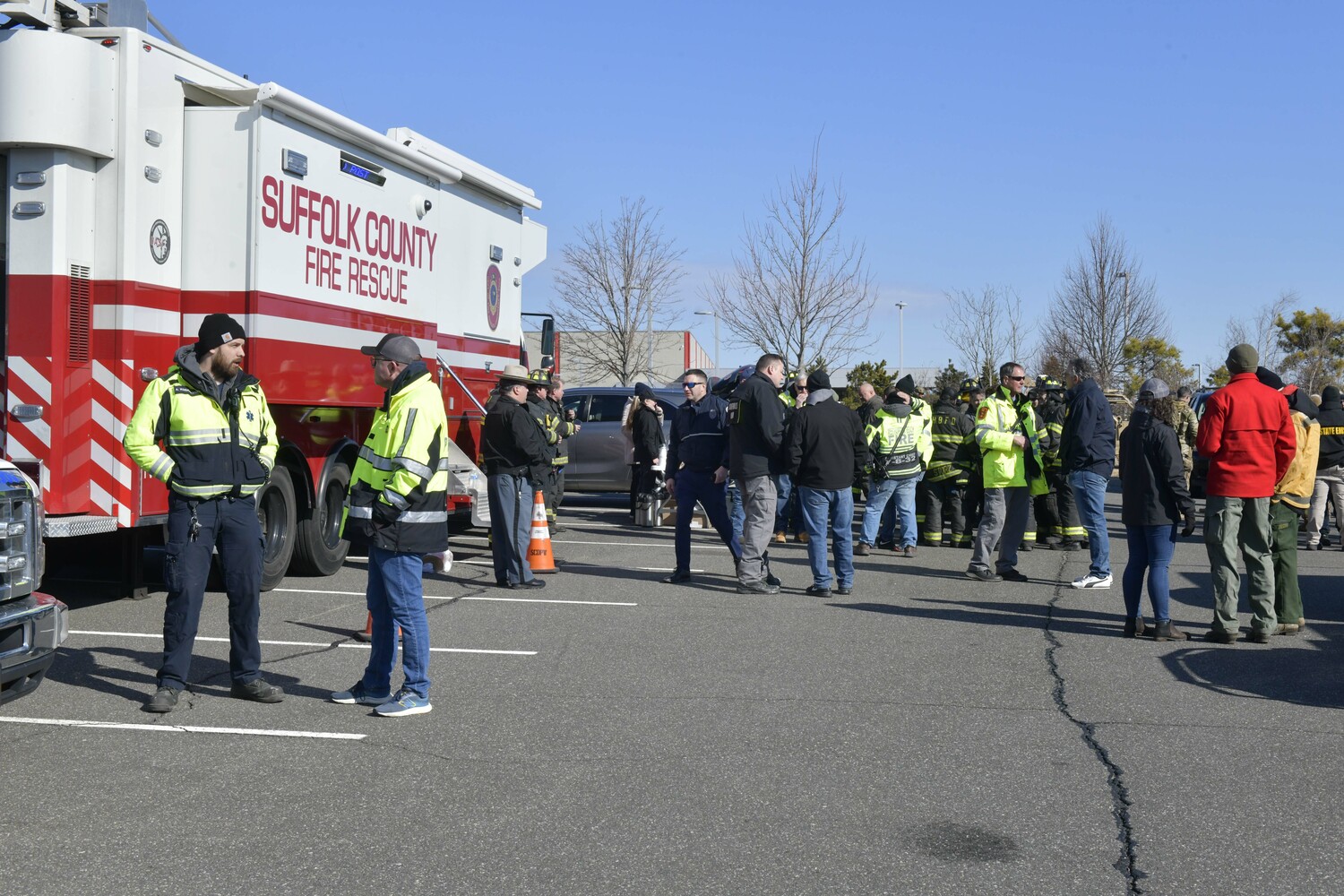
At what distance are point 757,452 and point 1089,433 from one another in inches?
114

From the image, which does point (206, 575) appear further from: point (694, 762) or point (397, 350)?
point (694, 762)

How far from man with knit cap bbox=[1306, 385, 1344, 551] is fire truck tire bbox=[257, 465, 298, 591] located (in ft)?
35.8

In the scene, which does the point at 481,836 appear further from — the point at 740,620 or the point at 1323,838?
the point at 740,620

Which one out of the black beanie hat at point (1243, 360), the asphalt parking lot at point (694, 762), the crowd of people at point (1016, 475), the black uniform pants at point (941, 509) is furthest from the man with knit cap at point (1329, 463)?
the black beanie hat at point (1243, 360)

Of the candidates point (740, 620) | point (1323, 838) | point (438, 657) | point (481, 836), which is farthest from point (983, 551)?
point (481, 836)

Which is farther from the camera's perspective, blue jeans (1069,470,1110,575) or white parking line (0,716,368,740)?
blue jeans (1069,470,1110,575)

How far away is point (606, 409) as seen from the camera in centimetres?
1922

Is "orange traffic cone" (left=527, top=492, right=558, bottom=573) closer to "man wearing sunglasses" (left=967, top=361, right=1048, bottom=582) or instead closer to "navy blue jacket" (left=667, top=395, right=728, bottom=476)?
"navy blue jacket" (left=667, top=395, right=728, bottom=476)

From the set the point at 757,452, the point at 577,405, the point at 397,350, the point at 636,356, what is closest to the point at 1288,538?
the point at 757,452

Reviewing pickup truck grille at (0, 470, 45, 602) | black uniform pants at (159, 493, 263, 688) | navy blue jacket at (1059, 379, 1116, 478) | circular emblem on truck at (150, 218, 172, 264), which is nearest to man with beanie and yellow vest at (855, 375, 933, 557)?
Result: navy blue jacket at (1059, 379, 1116, 478)

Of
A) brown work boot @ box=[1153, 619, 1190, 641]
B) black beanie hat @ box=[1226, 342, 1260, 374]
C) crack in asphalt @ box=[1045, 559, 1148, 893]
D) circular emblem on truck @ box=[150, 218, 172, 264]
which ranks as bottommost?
crack in asphalt @ box=[1045, 559, 1148, 893]

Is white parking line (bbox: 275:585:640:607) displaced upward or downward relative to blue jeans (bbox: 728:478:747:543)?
downward

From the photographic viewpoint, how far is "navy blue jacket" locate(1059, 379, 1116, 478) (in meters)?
11.4

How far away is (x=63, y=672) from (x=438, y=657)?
6.90 feet
